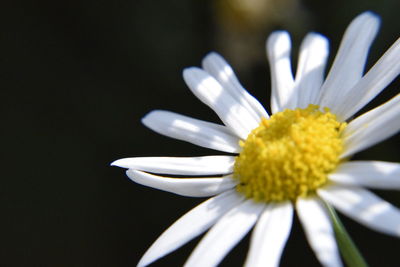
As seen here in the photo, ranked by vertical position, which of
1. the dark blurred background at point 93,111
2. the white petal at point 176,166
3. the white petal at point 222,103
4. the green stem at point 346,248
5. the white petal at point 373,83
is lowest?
the green stem at point 346,248

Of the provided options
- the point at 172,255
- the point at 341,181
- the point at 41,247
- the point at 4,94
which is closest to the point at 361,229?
the point at 172,255

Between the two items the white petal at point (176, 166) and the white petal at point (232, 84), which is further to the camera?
the white petal at point (232, 84)

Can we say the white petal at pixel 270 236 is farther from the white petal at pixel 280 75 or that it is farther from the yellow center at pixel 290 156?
the white petal at pixel 280 75

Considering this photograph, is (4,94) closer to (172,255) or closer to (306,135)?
(172,255)

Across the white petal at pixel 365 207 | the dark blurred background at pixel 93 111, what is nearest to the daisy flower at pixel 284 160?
the white petal at pixel 365 207

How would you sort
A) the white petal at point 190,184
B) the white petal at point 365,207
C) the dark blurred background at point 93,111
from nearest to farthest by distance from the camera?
1. the white petal at point 365,207
2. the white petal at point 190,184
3. the dark blurred background at point 93,111

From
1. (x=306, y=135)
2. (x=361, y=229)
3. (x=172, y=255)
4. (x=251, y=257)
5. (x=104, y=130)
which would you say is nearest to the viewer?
(x=251, y=257)
